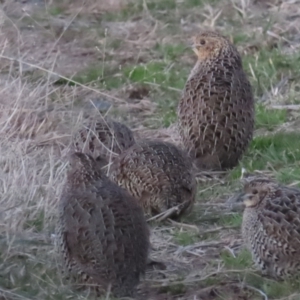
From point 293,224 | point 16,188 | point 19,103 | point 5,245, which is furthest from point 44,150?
point 293,224

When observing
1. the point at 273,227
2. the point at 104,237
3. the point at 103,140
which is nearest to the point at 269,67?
the point at 103,140

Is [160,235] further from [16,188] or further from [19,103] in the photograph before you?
[19,103]

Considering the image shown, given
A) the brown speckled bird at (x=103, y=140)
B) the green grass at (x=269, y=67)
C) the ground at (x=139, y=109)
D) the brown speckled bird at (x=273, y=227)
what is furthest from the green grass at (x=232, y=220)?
the green grass at (x=269, y=67)

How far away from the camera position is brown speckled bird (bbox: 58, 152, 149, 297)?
5.93 metres

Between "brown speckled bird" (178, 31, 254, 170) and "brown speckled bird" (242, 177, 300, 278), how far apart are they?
201cm

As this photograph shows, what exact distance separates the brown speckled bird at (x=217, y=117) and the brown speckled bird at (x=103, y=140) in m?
0.49

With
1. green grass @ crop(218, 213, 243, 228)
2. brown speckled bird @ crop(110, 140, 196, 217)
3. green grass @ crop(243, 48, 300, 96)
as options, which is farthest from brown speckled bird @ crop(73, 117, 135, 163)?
green grass @ crop(243, 48, 300, 96)

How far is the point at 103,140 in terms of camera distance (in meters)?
8.42

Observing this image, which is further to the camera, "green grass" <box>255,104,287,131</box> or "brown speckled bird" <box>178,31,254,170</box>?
"green grass" <box>255,104,287,131</box>

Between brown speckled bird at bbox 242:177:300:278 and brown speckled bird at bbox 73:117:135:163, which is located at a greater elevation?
brown speckled bird at bbox 242:177:300:278

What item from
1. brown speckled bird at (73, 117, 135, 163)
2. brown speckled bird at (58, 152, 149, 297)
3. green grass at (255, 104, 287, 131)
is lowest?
green grass at (255, 104, 287, 131)

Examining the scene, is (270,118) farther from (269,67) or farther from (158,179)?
(158,179)

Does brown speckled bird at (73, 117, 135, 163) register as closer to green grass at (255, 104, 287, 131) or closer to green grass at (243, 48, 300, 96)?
green grass at (255, 104, 287, 131)

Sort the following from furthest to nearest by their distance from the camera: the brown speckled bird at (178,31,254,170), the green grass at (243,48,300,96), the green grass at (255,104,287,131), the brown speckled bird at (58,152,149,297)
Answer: the green grass at (243,48,300,96)
the green grass at (255,104,287,131)
the brown speckled bird at (178,31,254,170)
the brown speckled bird at (58,152,149,297)
